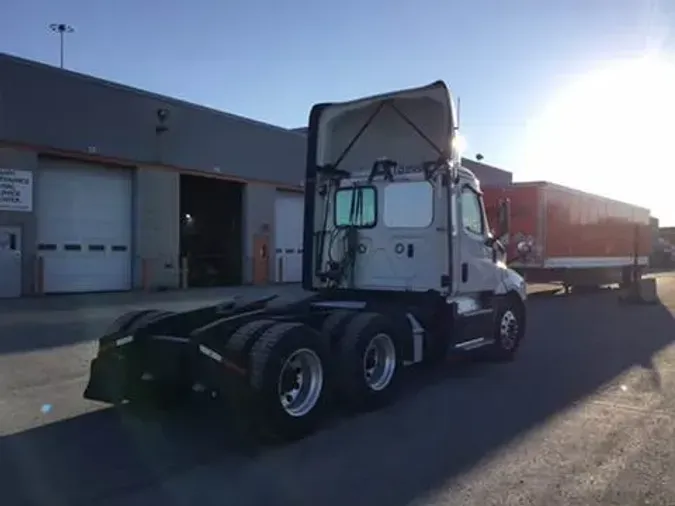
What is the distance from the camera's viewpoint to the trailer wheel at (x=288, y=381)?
5734 millimetres

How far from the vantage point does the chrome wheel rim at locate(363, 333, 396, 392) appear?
7383 mm

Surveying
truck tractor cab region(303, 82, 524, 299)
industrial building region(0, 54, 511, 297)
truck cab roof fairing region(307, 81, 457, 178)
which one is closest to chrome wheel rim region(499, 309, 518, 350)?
truck tractor cab region(303, 82, 524, 299)

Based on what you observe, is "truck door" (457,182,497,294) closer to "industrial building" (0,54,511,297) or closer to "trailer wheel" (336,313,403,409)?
"trailer wheel" (336,313,403,409)

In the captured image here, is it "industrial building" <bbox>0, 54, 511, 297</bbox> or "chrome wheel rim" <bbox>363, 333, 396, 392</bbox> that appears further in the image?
"industrial building" <bbox>0, 54, 511, 297</bbox>

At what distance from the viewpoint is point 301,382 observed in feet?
21.1

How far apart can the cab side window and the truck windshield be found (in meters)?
1.24

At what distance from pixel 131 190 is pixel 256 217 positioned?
658cm

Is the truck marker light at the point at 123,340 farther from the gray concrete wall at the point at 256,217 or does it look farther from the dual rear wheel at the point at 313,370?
the gray concrete wall at the point at 256,217

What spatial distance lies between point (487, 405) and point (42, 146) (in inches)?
729

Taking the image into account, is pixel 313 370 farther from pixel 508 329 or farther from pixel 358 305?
pixel 508 329

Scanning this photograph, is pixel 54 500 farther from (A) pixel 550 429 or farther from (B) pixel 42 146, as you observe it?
(B) pixel 42 146

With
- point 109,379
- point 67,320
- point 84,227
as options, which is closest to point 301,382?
point 109,379

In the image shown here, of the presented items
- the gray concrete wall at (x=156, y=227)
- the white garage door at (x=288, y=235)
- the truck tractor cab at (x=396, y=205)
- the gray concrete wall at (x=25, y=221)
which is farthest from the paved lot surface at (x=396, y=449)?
the white garage door at (x=288, y=235)

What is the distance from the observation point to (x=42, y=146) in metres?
21.3
